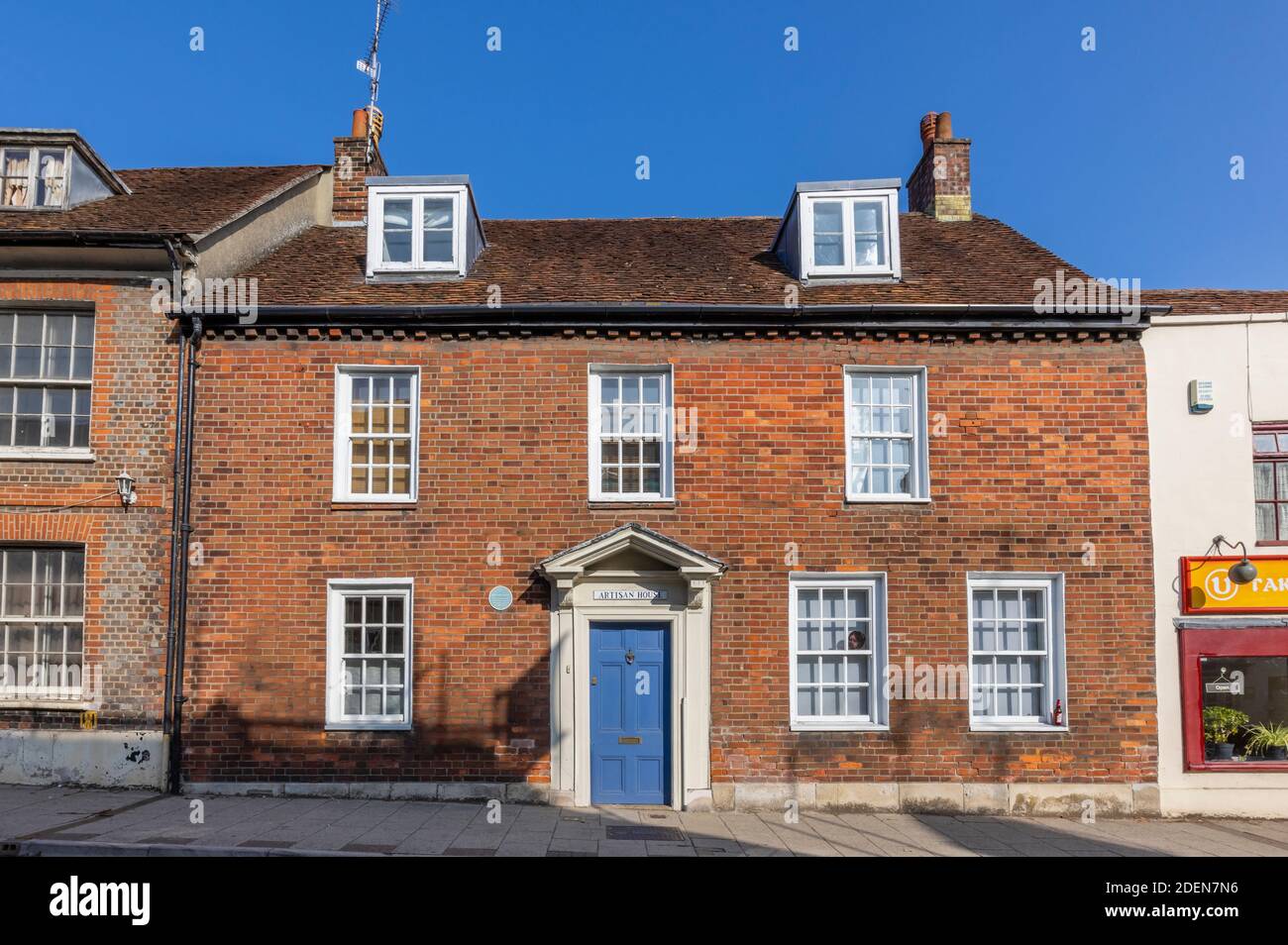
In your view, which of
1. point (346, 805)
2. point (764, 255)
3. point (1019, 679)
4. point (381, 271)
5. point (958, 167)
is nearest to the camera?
point (346, 805)

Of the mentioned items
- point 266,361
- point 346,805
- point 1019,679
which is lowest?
point 346,805

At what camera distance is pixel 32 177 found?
13.8 meters

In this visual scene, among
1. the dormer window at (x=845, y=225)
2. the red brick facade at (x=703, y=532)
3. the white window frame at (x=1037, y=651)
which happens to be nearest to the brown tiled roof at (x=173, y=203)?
the red brick facade at (x=703, y=532)

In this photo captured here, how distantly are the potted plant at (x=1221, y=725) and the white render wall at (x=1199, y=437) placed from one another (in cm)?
44

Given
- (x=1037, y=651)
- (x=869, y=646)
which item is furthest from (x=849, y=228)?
(x=1037, y=651)

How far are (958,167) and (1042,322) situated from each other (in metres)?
4.90

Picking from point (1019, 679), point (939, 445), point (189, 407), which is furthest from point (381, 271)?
point (1019, 679)

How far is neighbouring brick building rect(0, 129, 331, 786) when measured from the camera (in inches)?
468

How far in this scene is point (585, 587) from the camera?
39.5ft

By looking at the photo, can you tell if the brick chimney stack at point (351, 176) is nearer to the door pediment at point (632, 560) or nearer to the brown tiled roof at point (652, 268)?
the brown tiled roof at point (652, 268)

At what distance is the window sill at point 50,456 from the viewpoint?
12.3 meters

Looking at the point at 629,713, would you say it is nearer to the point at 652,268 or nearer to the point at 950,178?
the point at 652,268

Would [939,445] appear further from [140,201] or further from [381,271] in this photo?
[140,201]

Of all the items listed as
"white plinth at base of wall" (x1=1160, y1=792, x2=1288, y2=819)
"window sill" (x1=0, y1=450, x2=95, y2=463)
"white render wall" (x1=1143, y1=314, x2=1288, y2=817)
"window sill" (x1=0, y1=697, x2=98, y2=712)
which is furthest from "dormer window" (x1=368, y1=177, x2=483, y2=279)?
"white plinth at base of wall" (x1=1160, y1=792, x2=1288, y2=819)
